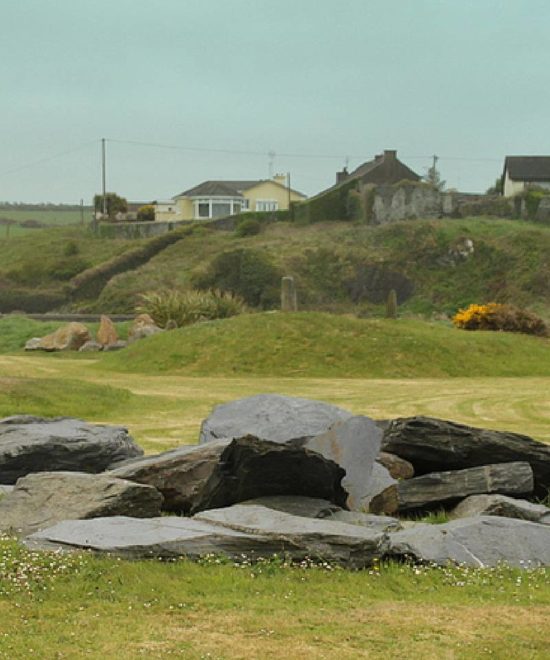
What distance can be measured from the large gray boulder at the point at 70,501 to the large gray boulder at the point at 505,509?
332cm

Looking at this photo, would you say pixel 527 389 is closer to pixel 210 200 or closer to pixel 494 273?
pixel 494 273

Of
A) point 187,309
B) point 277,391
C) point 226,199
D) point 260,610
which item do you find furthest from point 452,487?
point 226,199

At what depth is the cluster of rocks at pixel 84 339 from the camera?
139 ft

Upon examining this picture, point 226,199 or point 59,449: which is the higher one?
point 226,199

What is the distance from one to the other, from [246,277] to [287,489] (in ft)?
219

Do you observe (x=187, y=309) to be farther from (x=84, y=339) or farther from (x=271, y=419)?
(x=271, y=419)

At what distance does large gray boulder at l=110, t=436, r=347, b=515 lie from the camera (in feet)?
34.8

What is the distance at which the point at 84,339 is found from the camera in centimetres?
4306

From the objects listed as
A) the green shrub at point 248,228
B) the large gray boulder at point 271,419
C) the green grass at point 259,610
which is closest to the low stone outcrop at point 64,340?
the large gray boulder at point 271,419

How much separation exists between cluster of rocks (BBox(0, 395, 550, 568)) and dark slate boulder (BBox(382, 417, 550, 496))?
0.5 inches

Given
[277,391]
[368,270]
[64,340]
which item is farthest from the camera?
[368,270]

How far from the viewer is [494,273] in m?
75.8

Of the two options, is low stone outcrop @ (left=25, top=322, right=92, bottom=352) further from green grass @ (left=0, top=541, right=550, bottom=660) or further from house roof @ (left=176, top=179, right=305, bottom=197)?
house roof @ (left=176, top=179, right=305, bottom=197)

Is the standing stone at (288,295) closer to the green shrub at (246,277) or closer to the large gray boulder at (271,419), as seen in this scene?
the large gray boulder at (271,419)
